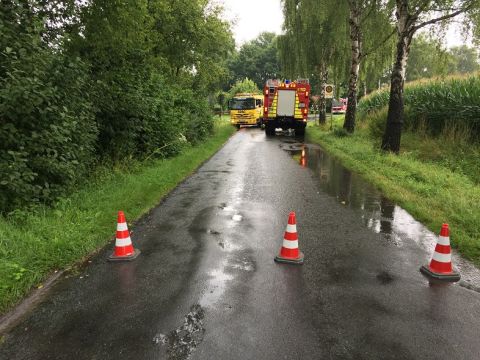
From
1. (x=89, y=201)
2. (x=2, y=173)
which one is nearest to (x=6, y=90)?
(x=2, y=173)

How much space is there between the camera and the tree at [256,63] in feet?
281

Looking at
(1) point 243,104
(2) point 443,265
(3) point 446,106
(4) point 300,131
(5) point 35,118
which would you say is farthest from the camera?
(1) point 243,104

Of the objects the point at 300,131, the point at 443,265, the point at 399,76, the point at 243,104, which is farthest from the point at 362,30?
the point at 443,265

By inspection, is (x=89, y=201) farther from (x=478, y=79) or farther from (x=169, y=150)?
(x=478, y=79)

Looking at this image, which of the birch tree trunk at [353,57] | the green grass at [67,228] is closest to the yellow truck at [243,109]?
the birch tree trunk at [353,57]

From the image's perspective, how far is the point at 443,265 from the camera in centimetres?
456

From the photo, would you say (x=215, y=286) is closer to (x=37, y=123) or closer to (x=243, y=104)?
(x=37, y=123)

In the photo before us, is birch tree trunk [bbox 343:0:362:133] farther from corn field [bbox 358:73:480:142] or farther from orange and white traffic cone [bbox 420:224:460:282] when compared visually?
orange and white traffic cone [bbox 420:224:460:282]

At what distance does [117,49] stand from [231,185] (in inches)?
179

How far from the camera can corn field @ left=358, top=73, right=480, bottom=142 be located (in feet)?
43.3

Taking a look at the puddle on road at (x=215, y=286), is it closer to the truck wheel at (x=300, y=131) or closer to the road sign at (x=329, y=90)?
the road sign at (x=329, y=90)

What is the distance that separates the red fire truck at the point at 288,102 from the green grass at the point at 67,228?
16118mm

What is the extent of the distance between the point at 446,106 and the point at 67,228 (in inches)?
559

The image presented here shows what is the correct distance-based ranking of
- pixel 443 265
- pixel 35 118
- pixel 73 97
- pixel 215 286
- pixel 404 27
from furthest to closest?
pixel 404 27 → pixel 73 97 → pixel 35 118 → pixel 443 265 → pixel 215 286
